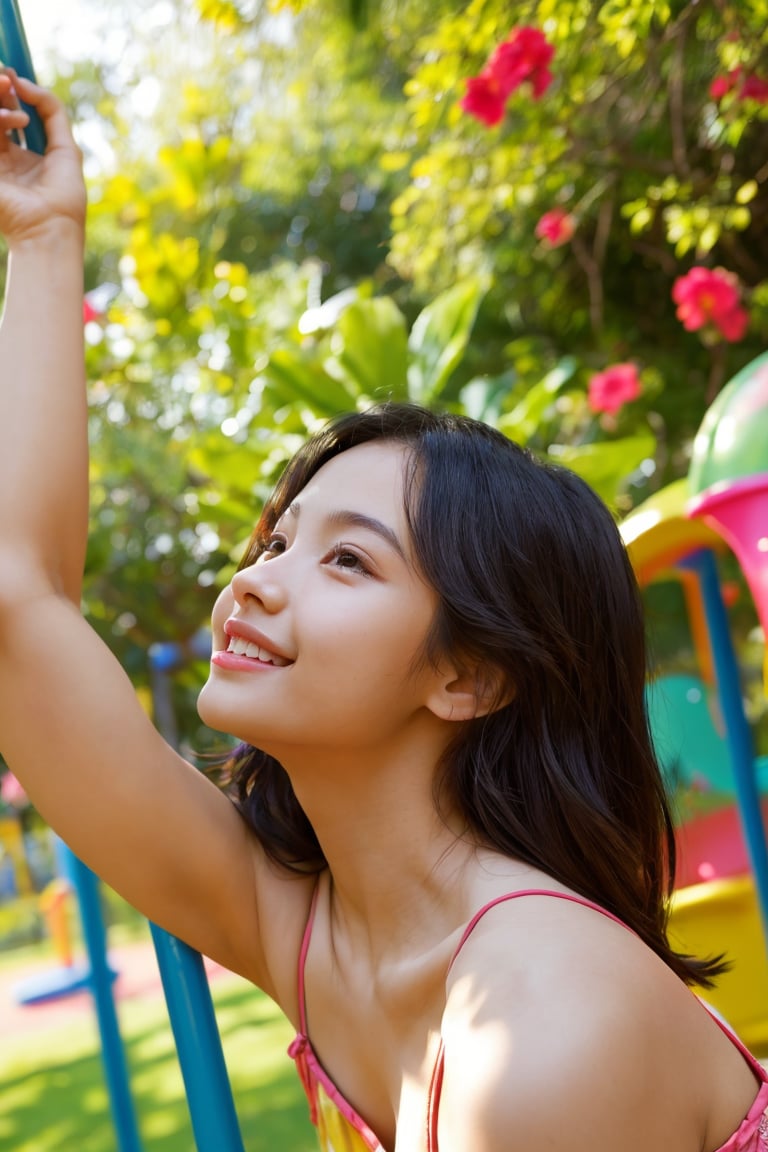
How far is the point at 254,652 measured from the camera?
47.3 inches

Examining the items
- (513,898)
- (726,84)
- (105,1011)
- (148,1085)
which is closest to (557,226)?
(726,84)

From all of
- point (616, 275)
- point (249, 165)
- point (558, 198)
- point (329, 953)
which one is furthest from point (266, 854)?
point (249, 165)

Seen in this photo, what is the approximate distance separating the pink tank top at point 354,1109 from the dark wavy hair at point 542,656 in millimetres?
127

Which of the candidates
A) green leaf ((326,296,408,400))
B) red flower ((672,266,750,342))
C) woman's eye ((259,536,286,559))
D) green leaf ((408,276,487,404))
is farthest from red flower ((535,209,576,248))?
woman's eye ((259,536,286,559))

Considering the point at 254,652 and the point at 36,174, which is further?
the point at 36,174

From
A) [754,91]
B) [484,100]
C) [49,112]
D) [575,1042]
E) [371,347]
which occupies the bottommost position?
[575,1042]

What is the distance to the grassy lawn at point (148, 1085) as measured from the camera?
426cm

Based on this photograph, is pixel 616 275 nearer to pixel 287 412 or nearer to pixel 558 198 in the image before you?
pixel 558 198

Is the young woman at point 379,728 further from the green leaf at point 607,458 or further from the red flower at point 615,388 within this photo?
the red flower at point 615,388

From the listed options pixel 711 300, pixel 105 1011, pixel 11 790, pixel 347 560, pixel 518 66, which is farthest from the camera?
pixel 11 790

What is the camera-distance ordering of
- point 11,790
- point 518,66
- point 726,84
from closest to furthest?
1. point 726,84
2. point 518,66
3. point 11,790

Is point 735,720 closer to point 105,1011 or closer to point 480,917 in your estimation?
point 105,1011

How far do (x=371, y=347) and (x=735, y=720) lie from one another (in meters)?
1.80

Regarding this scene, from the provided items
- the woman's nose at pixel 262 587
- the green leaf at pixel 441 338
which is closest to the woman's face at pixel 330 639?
the woman's nose at pixel 262 587
